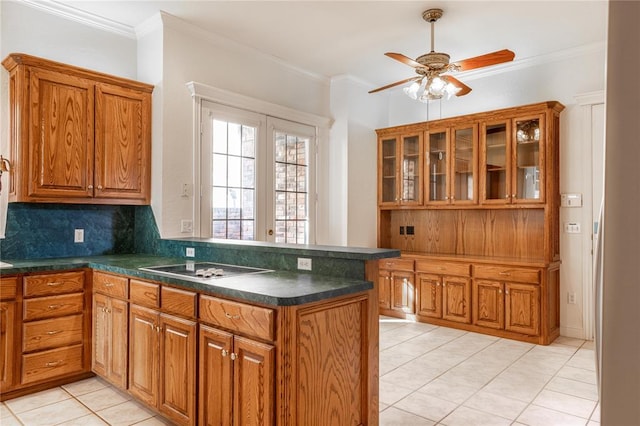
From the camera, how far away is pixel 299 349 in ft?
6.38

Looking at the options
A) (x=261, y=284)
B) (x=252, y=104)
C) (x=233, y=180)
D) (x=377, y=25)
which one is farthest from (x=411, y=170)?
(x=261, y=284)

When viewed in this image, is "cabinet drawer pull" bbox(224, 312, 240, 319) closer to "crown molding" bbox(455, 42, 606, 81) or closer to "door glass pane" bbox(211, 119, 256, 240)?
"door glass pane" bbox(211, 119, 256, 240)

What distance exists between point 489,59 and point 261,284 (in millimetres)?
2516

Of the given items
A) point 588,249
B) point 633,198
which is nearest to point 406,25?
point 588,249

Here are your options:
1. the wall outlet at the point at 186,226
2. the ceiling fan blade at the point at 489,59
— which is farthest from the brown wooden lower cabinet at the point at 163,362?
the ceiling fan blade at the point at 489,59

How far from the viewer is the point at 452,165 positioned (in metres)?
5.01

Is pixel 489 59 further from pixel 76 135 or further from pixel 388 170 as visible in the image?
pixel 76 135

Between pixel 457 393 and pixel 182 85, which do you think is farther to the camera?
pixel 182 85

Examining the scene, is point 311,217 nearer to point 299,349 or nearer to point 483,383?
point 483,383

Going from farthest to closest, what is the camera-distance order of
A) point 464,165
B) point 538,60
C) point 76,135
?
point 464,165, point 538,60, point 76,135

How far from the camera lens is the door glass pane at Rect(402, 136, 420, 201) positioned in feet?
17.7

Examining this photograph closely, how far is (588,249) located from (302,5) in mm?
3762

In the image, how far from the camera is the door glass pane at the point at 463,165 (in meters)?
4.91

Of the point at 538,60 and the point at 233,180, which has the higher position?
the point at 538,60
